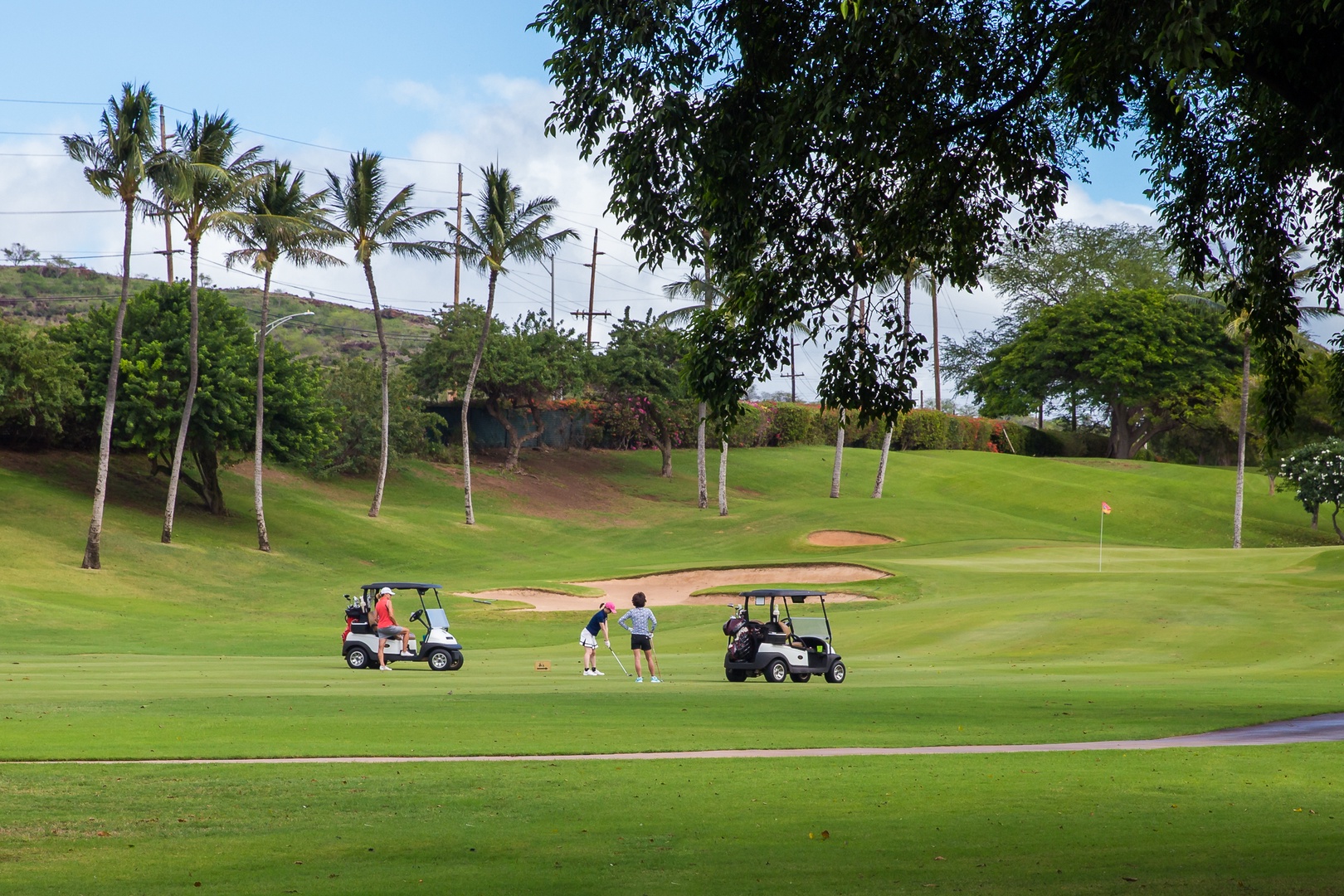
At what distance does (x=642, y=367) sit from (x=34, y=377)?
35.8 metres

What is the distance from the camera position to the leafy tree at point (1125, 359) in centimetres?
8450

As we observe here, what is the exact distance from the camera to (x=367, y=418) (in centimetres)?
6794

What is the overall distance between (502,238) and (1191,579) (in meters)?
36.4

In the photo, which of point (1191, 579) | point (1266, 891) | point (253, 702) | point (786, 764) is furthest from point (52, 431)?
point (1266, 891)

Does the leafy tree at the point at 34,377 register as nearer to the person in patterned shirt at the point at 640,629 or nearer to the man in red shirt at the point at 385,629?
the man in red shirt at the point at 385,629

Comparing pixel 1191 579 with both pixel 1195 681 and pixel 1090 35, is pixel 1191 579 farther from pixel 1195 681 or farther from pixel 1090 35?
pixel 1090 35

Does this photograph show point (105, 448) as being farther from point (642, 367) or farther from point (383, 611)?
point (642, 367)

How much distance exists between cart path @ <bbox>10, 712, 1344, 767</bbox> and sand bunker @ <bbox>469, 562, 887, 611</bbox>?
24622mm

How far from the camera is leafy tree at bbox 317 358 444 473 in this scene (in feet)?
223

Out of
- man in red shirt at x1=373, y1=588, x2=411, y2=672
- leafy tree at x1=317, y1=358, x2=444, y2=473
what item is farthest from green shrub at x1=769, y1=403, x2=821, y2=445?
man in red shirt at x1=373, y1=588, x2=411, y2=672

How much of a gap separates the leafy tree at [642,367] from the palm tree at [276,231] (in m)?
26.4

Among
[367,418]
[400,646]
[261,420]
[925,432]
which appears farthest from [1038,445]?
[400,646]

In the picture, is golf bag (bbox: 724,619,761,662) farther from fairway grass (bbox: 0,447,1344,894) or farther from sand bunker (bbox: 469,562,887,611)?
sand bunker (bbox: 469,562,887,611)

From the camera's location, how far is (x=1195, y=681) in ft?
73.5
